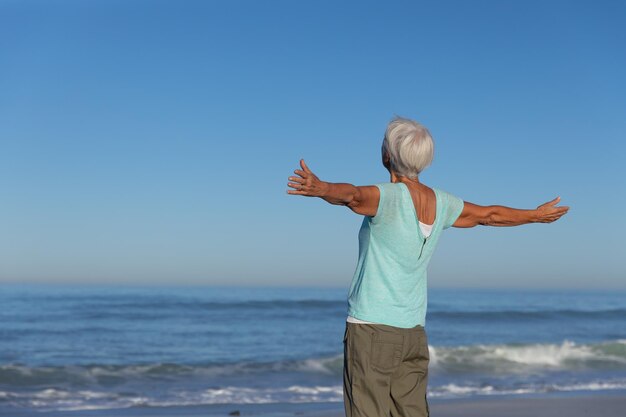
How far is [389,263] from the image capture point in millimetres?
3061

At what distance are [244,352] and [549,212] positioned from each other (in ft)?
41.3

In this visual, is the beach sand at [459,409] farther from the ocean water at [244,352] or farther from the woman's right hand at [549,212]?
the woman's right hand at [549,212]

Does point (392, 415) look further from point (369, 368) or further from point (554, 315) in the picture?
point (554, 315)

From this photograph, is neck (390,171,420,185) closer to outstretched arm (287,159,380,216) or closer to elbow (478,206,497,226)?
outstretched arm (287,159,380,216)

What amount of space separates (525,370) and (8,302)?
2010 centimetres

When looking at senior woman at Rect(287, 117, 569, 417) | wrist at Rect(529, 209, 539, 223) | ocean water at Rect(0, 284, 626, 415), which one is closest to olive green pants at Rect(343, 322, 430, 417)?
senior woman at Rect(287, 117, 569, 417)

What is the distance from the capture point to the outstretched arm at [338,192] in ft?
8.98

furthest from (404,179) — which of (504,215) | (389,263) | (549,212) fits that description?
(549,212)

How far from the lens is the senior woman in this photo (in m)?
Result: 3.02

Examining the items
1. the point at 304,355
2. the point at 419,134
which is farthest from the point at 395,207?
the point at 304,355

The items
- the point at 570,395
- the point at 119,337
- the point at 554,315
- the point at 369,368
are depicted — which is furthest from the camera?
the point at 554,315

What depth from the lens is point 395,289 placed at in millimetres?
3055

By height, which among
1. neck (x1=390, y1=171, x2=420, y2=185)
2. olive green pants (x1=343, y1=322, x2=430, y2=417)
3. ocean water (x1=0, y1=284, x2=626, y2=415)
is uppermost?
neck (x1=390, y1=171, x2=420, y2=185)

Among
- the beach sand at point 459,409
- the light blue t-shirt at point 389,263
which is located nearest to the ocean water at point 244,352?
the beach sand at point 459,409
